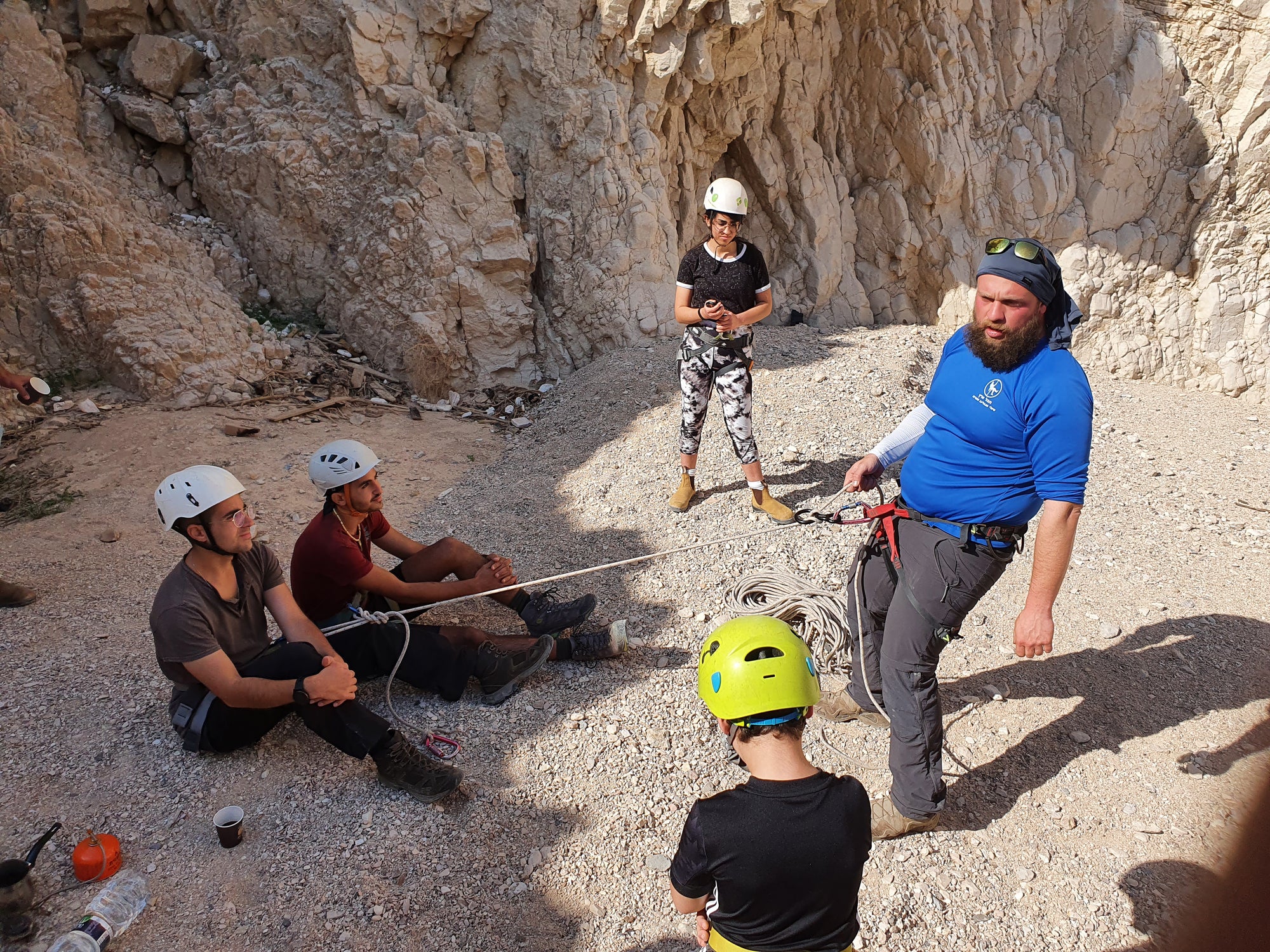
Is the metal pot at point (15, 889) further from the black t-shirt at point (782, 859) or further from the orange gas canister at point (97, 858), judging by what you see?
the black t-shirt at point (782, 859)

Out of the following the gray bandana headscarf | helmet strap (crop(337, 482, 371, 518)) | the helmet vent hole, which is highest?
the gray bandana headscarf

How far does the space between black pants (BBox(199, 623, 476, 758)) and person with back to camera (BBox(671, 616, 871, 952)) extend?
166 cm

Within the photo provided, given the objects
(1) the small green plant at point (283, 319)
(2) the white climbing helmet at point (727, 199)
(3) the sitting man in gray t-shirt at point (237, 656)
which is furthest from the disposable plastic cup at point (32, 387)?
(2) the white climbing helmet at point (727, 199)

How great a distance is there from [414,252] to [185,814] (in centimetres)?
638

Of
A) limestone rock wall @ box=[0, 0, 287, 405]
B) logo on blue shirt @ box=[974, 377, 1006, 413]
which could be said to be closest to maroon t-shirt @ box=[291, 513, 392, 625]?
logo on blue shirt @ box=[974, 377, 1006, 413]

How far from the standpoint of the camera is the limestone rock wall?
7.00m

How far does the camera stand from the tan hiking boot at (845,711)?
139 inches

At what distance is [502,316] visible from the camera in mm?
8500

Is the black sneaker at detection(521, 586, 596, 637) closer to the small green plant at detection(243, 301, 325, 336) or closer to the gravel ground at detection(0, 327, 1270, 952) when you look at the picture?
the gravel ground at detection(0, 327, 1270, 952)

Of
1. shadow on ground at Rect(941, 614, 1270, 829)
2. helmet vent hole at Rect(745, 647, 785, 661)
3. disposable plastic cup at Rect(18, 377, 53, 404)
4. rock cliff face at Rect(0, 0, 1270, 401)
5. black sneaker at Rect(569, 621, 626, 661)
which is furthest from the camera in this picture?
rock cliff face at Rect(0, 0, 1270, 401)

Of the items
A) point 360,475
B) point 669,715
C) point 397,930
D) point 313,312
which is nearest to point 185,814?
point 397,930

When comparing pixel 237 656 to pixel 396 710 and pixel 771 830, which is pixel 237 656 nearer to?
pixel 396 710

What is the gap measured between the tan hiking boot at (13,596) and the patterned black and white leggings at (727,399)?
13.3 feet

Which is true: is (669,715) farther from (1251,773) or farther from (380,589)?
(1251,773)
